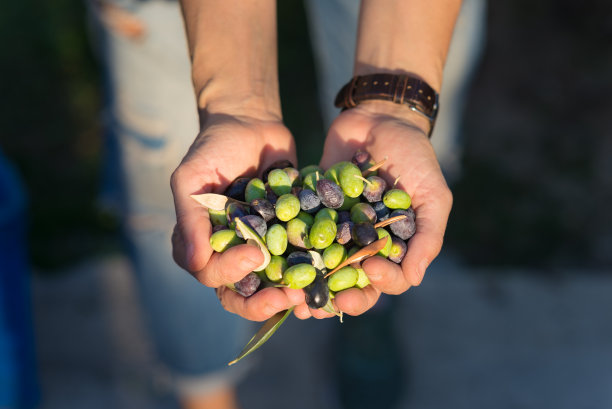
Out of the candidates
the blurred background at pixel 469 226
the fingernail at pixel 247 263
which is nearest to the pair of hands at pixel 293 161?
the fingernail at pixel 247 263

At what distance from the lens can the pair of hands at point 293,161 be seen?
1.42 meters

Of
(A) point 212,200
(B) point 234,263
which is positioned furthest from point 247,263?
(A) point 212,200

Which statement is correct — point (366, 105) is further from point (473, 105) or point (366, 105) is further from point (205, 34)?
point (473, 105)

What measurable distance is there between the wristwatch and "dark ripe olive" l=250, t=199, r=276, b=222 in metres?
0.49

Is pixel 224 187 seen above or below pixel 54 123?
above

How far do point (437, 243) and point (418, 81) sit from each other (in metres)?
0.52

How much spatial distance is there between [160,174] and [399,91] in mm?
984

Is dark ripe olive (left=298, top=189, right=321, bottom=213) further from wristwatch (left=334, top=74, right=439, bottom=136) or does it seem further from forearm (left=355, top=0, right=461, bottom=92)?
forearm (left=355, top=0, right=461, bottom=92)

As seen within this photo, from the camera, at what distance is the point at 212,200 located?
5.01 ft

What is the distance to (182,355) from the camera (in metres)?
2.44

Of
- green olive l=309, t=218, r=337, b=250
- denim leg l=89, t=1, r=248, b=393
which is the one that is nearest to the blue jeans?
denim leg l=89, t=1, r=248, b=393

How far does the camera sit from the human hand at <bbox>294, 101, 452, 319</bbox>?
1436 mm

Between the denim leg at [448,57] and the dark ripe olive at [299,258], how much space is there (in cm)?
114

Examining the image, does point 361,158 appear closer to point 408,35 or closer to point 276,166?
point 276,166
